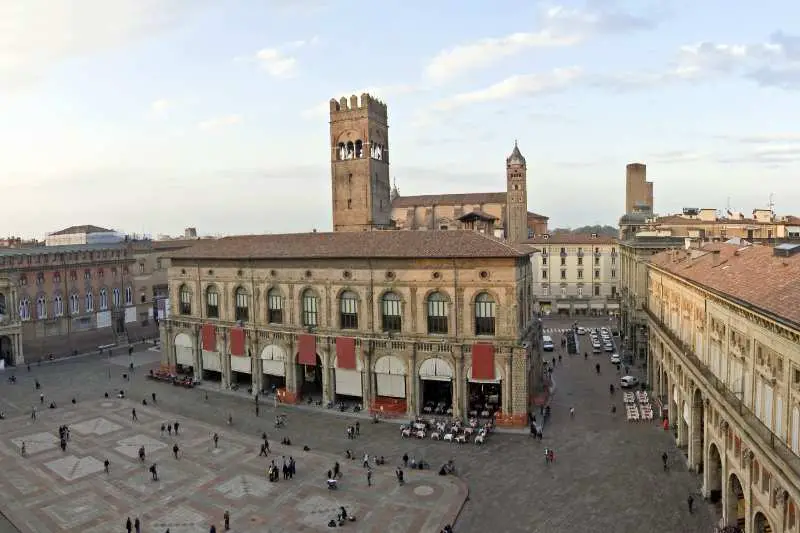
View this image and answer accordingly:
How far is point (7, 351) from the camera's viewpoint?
69.6m

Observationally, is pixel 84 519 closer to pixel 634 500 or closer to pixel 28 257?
pixel 634 500

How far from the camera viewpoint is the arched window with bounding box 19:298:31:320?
7081 cm

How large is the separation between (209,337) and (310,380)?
1158cm

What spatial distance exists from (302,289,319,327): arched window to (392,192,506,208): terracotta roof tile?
222 ft

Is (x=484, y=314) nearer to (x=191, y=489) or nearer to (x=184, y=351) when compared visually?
(x=191, y=489)

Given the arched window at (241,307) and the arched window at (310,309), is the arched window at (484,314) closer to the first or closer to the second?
the arched window at (310,309)

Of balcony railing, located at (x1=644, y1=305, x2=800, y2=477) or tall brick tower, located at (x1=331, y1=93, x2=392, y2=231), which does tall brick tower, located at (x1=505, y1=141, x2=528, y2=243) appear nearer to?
tall brick tower, located at (x1=331, y1=93, x2=392, y2=231)

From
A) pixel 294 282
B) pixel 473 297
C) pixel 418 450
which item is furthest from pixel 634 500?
pixel 294 282

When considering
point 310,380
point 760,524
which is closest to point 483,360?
point 310,380

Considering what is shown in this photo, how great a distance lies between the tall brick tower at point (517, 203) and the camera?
368ft

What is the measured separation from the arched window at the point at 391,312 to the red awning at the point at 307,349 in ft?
22.8

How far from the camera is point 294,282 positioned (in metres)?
51.9

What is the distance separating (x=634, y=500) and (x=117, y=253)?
248ft

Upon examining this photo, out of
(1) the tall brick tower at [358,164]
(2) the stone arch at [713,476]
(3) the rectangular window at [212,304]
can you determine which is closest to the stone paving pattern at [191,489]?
(2) the stone arch at [713,476]
